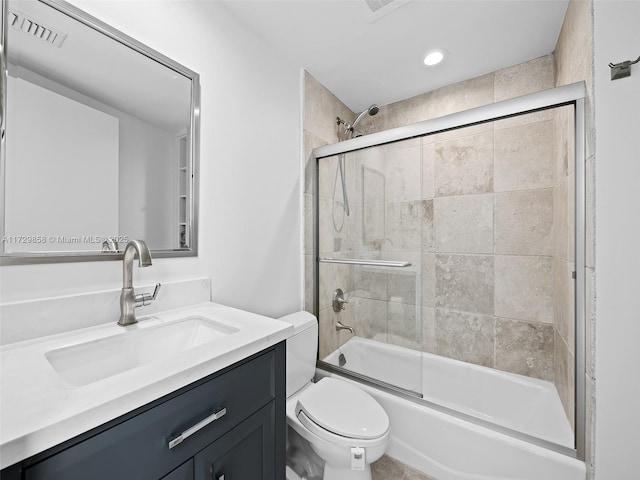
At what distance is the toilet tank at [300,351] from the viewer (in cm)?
141

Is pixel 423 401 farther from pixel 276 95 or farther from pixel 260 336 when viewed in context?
pixel 276 95

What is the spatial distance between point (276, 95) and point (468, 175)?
132 centimetres

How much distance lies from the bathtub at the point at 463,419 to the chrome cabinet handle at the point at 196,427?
3.46 ft

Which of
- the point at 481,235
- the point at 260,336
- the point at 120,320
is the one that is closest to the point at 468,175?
the point at 481,235

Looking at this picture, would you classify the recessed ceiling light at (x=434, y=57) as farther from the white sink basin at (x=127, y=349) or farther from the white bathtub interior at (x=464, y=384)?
the white sink basin at (x=127, y=349)

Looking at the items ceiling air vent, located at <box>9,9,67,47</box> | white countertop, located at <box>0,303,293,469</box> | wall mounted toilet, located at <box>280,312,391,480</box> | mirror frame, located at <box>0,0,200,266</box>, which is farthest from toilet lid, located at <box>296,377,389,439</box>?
ceiling air vent, located at <box>9,9,67,47</box>

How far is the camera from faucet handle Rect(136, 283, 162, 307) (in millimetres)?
983

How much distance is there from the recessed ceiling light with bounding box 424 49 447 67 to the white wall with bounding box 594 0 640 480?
771 millimetres

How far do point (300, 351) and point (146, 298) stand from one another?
2.56 ft

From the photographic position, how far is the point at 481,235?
184cm

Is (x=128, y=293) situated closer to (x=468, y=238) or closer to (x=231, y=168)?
(x=231, y=168)

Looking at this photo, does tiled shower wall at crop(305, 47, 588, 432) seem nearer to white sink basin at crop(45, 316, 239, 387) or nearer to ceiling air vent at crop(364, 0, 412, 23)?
ceiling air vent at crop(364, 0, 412, 23)

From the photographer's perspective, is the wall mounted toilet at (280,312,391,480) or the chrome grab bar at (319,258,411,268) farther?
the chrome grab bar at (319,258,411,268)

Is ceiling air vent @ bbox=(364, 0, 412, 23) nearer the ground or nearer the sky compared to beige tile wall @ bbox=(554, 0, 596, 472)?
nearer the sky
